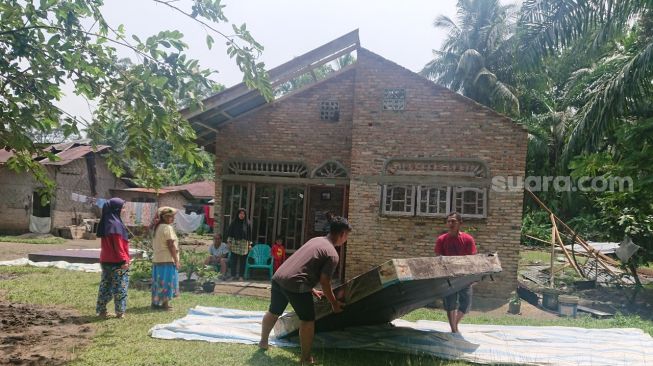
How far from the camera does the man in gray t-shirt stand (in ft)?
15.3

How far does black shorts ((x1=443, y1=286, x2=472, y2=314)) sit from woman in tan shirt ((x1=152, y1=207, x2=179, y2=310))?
3.81 m

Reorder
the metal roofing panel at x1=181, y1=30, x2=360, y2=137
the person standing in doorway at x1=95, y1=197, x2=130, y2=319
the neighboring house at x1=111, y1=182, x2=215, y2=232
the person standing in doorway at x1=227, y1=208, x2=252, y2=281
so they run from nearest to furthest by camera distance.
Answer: the person standing in doorway at x1=95, y1=197, x2=130, y2=319
the metal roofing panel at x1=181, y1=30, x2=360, y2=137
the person standing in doorway at x1=227, y1=208, x2=252, y2=281
the neighboring house at x1=111, y1=182, x2=215, y2=232

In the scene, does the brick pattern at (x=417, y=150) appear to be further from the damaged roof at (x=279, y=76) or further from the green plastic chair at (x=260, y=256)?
the green plastic chair at (x=260, y=256)

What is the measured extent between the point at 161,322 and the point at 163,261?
3.41 feet

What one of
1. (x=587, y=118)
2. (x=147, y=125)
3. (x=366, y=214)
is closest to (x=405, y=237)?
(x=366, y=214)

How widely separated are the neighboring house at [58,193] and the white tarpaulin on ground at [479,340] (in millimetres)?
13956

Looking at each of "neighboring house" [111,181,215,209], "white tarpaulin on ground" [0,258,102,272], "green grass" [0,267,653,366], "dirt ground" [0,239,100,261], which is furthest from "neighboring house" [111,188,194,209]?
"green grass" [0,267,653,366]

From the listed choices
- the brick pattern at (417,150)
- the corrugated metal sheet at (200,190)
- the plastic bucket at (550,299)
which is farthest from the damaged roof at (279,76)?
the corrugated metal sheet at (200,190)

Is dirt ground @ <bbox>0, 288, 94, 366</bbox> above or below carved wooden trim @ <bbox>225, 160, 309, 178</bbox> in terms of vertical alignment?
below

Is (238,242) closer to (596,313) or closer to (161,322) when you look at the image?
(161,322)

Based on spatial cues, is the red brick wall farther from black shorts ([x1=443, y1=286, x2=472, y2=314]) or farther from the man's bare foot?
the man's bare foot

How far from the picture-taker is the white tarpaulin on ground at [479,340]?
5.18 meters

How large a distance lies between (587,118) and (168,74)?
9.90 metres

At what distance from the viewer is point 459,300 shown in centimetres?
614
